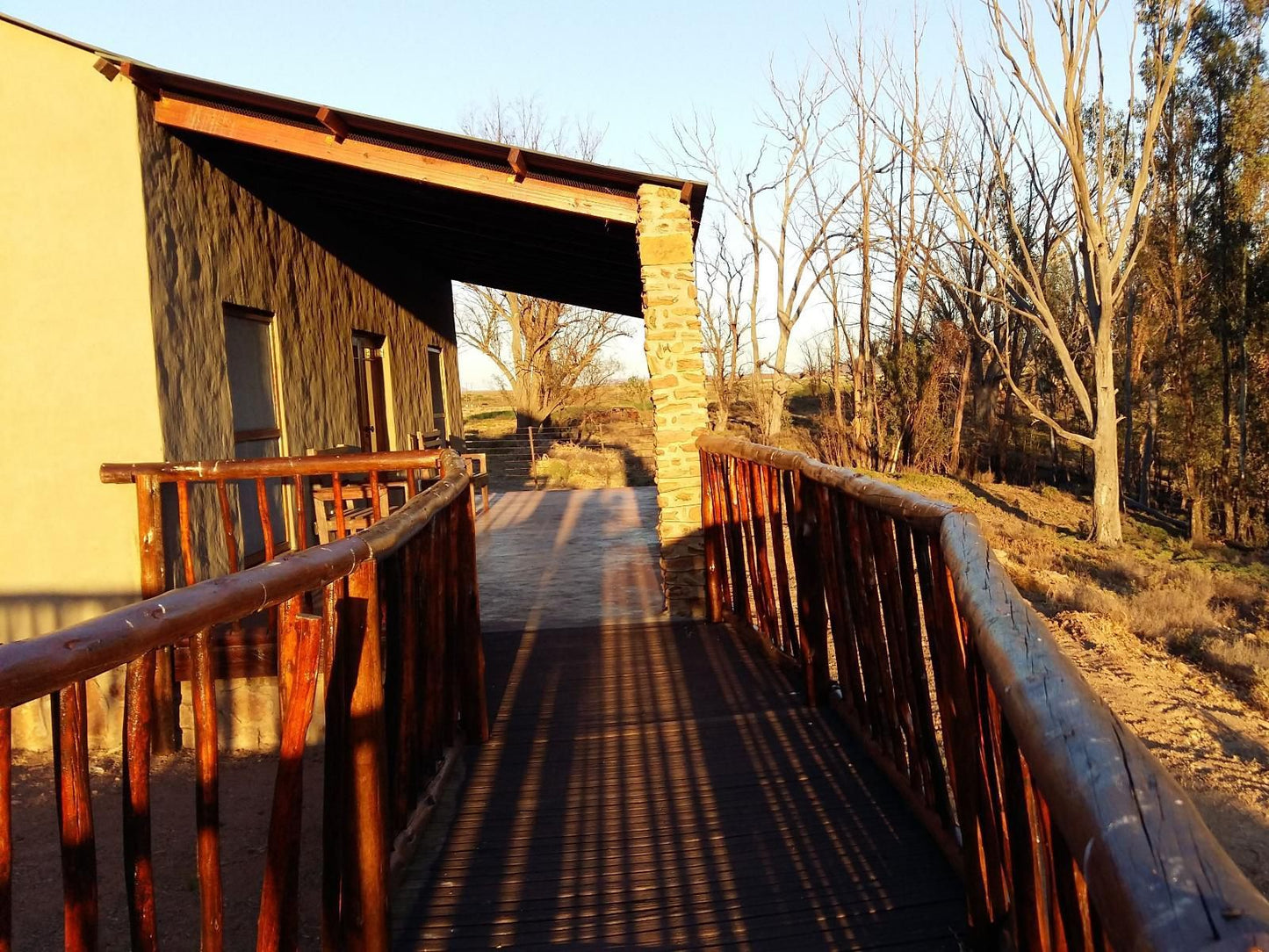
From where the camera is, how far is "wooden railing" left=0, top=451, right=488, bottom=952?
4.34ft

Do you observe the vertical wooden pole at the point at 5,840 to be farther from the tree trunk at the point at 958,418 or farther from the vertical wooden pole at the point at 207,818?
the tree trunk at the point at 958,418

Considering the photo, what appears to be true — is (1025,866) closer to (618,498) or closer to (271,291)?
(271,291)

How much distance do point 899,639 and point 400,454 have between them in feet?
9.96

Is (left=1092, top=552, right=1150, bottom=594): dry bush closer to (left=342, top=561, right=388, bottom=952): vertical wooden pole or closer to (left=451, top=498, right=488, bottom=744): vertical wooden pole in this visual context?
(left=451, top=498, right=488, bottom=744): vertical wooden pole

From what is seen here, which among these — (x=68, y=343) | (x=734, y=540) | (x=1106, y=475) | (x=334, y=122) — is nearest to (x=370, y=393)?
(x=334, y=122)

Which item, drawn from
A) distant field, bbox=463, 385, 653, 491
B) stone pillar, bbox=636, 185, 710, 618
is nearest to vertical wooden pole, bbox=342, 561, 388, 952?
stone pillar, bbox=636, 185, 710, 618

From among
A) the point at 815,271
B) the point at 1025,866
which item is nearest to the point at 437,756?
the point at 1025,866

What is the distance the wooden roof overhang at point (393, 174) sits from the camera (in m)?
5.79

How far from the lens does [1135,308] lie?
78.0ft

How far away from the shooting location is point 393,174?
20.0 ft

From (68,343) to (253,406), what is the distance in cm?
173

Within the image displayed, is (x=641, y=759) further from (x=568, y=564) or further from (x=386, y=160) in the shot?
(x=568, y=564)

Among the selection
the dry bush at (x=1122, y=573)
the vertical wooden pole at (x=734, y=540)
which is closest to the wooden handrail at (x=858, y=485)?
the vertical wooden pole at (x=734, y=540)

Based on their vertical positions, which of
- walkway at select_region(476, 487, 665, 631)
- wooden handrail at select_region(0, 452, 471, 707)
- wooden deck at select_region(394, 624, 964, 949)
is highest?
wooden handrail at select_region(0, 452, 471, 707)
